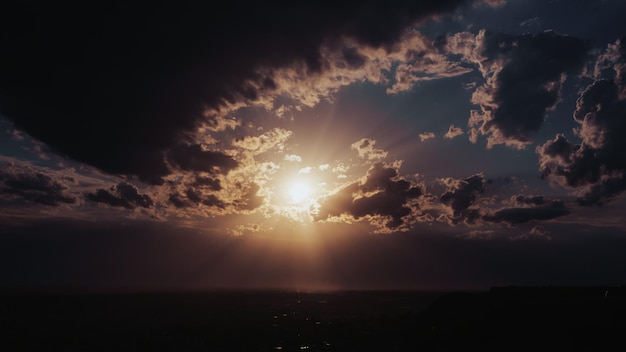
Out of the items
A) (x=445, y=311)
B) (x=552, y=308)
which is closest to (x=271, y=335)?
(x=445, y=311)

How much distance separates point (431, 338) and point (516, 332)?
28.2 feet

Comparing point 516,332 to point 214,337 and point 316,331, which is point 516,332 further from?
point 214,337

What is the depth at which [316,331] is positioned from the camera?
53.1 m

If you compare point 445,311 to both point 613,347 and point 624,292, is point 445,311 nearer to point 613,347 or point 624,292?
point 624,292

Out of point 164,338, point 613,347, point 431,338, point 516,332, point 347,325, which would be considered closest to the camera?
point 613,347

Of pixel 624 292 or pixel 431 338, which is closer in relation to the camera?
pixel 431 338

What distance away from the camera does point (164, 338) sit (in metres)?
48.6

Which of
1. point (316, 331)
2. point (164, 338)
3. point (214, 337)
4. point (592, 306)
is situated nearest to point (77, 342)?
point (164, 338)

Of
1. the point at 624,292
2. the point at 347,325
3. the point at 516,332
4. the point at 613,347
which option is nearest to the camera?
the point at 613,347

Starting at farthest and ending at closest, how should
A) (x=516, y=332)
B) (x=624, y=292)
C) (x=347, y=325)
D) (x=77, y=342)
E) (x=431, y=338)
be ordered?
(x=347, y=325), (x=624, y=292), (x=77, y=342), (x=431, y=338), (x=516, y=332)

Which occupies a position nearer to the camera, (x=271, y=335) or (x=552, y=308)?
(x=552, y=308)

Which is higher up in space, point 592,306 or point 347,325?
point 592,306

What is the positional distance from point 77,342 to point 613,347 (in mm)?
52187

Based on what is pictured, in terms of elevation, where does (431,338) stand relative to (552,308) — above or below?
below
